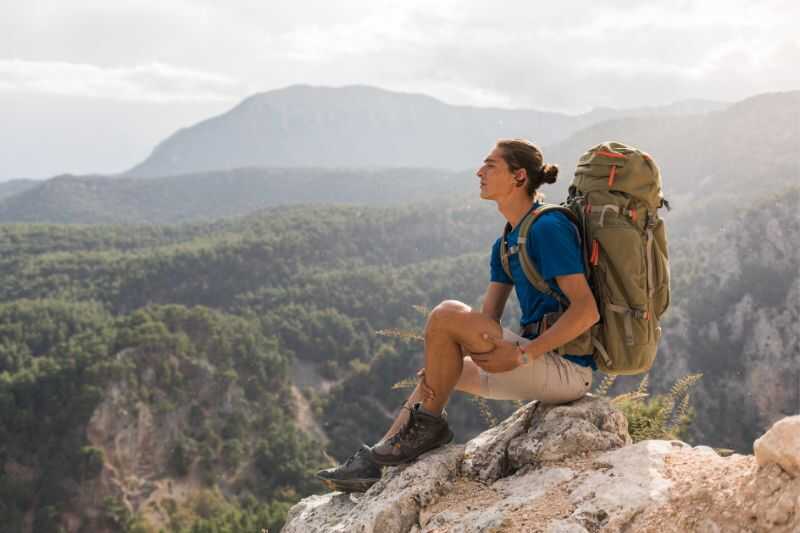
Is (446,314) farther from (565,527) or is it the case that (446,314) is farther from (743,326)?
(743,326)

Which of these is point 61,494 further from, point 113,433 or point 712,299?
A: point 712,299

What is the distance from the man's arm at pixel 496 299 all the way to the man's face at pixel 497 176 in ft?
2.32

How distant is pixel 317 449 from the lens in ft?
197

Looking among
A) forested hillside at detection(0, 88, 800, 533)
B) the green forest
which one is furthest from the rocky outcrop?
the green forest

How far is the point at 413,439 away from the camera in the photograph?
14.8 feet

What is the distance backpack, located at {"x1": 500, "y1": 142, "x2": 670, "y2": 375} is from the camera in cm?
404

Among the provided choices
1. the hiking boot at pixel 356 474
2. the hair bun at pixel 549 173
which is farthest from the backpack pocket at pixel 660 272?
the hiking boot at pixel 356 474

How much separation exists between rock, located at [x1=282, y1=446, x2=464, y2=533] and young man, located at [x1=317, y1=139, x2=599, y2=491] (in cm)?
11

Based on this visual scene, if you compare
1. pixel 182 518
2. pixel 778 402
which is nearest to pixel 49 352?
pixel 182 518

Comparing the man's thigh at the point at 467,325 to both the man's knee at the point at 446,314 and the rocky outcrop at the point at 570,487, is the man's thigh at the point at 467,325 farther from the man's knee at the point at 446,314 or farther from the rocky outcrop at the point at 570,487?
the rocky outcrop at the point at 570,487

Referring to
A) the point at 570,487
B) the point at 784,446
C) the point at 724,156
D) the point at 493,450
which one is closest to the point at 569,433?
the point at 570,487

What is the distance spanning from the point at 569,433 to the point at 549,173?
1.73 meters

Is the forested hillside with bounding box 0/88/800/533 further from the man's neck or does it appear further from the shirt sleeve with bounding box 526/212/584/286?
the shirt sleeve with bounding box 526/212/584/286

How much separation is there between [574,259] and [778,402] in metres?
52.6
